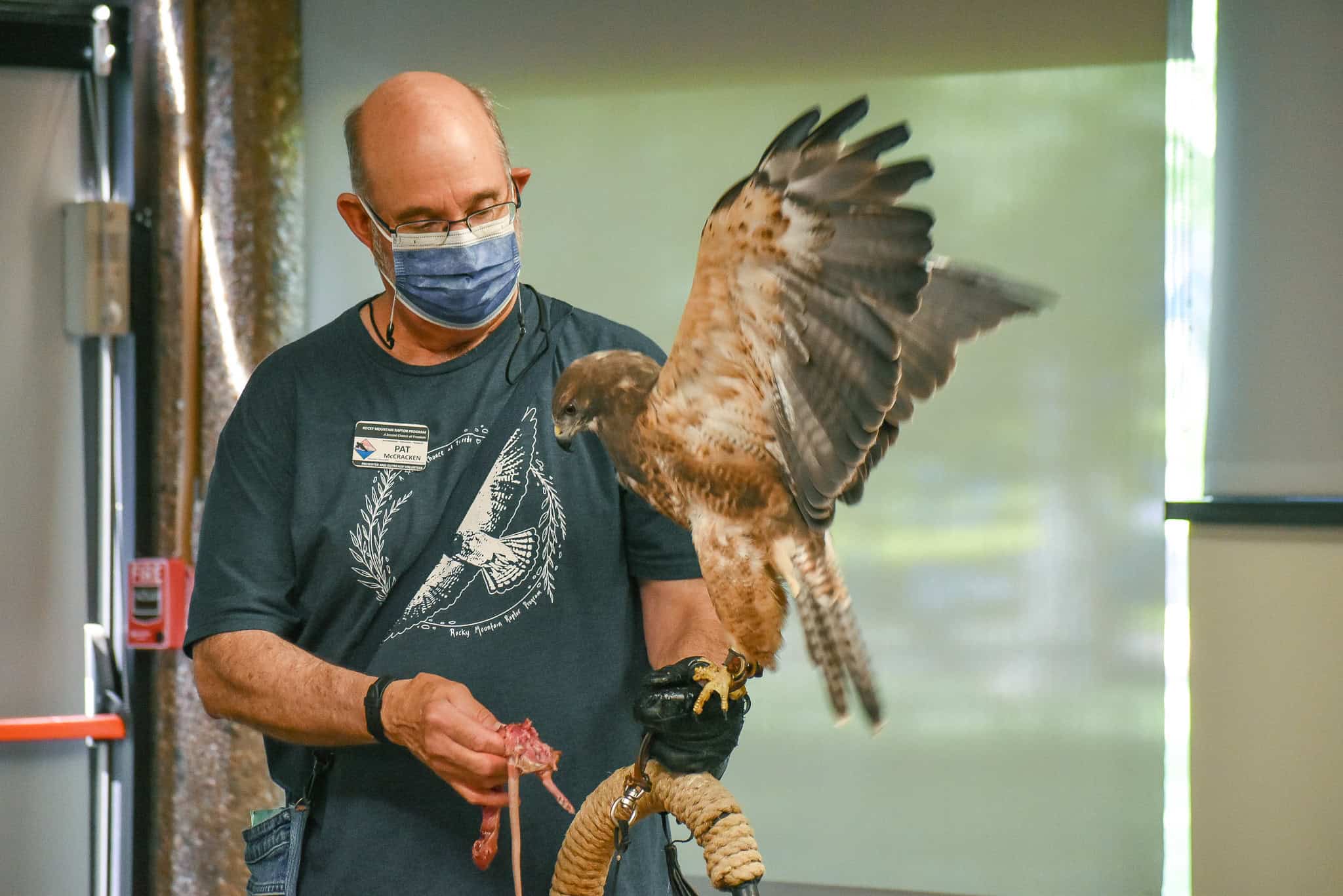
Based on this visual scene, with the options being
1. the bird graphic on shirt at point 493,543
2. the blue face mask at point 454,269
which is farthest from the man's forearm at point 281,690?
the blue face mask at point 454,269

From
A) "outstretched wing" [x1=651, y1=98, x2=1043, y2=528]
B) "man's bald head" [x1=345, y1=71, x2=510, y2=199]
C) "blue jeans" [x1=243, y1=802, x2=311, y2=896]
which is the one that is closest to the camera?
"outstretched wing" [x1=651, y1=98, x2=1043, y2=528]

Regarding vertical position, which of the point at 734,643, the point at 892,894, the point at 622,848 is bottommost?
the point at 892,894

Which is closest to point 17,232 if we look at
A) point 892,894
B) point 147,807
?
point 147,807

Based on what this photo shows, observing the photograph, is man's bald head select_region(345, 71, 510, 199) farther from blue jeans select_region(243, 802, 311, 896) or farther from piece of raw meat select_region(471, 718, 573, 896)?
blue jeans select_region(243, 802, 311, 896)

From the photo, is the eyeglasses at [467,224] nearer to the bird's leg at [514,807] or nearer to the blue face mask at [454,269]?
the blue face mask at [454,269]

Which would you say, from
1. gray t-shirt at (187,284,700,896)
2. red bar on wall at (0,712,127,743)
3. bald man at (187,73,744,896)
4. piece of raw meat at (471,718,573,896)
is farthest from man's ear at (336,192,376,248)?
red bar on wall at (0,712,127,743)

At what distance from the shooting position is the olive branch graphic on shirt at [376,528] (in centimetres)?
107

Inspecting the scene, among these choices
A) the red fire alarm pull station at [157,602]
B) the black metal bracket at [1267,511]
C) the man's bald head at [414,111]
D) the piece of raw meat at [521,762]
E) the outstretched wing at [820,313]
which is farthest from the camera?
the red fire alarm pull station at [157,602]

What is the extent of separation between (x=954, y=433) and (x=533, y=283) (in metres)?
0.83

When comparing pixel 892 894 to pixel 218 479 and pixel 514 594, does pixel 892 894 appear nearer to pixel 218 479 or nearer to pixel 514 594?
pixel 514 594

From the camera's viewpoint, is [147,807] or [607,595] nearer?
[607,595]

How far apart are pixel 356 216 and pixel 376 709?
0.49 metres

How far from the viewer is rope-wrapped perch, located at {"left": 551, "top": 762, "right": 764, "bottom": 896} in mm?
770

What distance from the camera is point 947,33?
195 cm
